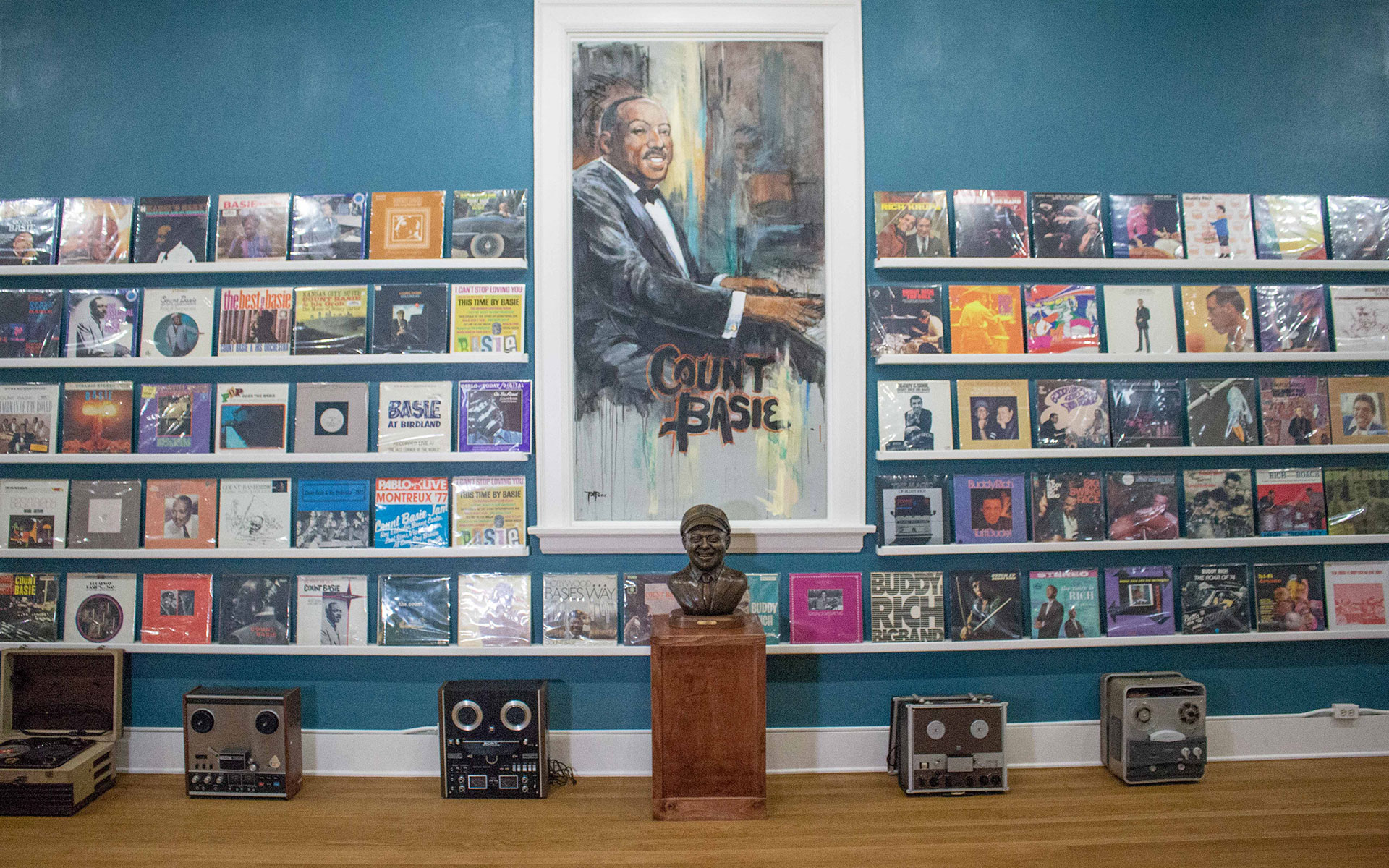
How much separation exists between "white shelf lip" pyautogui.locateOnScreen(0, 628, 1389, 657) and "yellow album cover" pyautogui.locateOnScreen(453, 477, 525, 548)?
421mm

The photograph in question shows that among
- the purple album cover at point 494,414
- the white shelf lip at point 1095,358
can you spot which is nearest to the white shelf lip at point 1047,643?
the white shelf lip at point 1095,358

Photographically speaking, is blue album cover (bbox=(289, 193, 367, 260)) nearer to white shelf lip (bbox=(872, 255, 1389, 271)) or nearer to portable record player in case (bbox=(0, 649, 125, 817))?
portable record player in case (bbox=(0, 649, 125, 817))

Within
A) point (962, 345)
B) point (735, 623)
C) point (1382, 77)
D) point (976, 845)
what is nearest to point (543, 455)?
point (735, 623)

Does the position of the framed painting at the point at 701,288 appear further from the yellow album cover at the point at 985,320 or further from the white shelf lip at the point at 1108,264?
the yellow album cover at the point at 985,320

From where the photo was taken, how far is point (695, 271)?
114 inches

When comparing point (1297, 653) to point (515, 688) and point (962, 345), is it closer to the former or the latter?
point (962, 345)

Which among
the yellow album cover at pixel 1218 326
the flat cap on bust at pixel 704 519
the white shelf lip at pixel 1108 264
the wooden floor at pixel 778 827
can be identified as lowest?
the wooden floor at pixel 778 827

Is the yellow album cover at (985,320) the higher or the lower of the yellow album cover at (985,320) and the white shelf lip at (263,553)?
the higher

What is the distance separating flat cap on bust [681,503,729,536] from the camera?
2.57 metres

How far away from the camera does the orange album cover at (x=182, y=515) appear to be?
2879mm

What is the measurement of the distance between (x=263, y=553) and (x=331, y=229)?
1.27 m

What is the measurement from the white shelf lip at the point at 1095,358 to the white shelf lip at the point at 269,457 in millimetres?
1556

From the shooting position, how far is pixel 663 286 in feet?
9.44

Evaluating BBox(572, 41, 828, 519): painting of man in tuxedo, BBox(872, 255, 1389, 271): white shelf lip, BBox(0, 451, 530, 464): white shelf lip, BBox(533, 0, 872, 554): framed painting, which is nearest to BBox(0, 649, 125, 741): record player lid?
BBox(0, 451, 530, 464): white shelf lip
